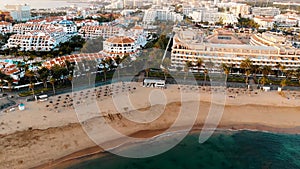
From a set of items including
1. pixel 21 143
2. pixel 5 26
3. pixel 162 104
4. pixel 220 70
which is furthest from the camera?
pixel 5 26

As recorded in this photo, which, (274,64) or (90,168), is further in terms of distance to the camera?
(274,64)

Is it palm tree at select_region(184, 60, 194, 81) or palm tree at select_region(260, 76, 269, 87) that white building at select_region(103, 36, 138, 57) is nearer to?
palm tree at select_region(184, 60, 194, 81)

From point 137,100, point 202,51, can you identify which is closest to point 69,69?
point 137,100

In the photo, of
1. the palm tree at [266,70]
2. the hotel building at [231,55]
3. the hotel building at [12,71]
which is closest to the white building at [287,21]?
the hotel building at [231,55]

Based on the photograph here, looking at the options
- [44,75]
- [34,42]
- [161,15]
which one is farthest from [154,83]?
[161,15]

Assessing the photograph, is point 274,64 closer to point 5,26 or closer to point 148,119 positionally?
point 148,119

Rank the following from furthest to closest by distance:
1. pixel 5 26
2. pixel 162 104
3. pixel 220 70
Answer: pixel 5 26 → pixel 220 70 → pixel 162 104
